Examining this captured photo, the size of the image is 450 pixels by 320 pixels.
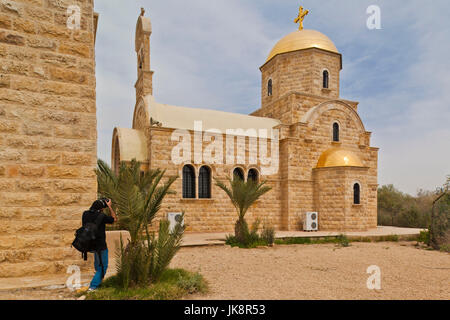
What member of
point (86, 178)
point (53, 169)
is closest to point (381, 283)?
point (86, 178)

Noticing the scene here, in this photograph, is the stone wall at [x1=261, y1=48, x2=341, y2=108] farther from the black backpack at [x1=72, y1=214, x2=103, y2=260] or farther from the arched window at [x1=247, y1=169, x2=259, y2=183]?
the black backpack at [x1=72, y1=214, x2=103, y2=260]

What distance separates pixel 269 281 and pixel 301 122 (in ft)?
35.0

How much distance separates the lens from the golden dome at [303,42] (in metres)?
16.8

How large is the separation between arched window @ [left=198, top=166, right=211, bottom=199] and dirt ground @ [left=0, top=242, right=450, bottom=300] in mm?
4219

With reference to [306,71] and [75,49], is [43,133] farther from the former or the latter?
[306,71]

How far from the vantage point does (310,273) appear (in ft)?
20.6

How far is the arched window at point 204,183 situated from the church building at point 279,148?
0.04 metres

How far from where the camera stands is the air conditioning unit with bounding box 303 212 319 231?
14.1 meters

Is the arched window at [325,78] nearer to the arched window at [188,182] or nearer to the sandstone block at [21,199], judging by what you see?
the arched window at [188,182]

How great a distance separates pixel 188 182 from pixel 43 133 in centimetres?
904

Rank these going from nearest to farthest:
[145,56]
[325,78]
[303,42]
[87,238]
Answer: [87,238]
[145,56]
[303,42]
[325,78]

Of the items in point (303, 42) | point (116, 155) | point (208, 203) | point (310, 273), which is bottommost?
point (310, 273)

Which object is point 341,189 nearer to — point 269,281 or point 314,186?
point 314,186

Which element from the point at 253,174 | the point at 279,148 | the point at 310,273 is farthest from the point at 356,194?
the point at 310,273
